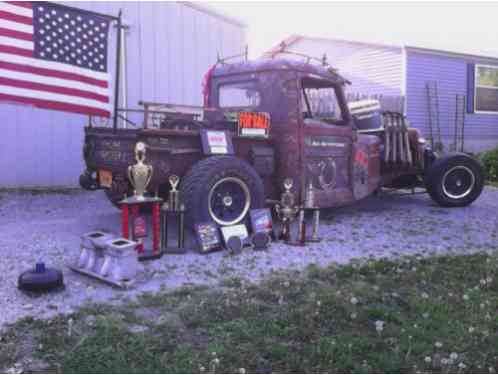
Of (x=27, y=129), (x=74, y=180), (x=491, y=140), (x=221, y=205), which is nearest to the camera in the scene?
(x=221, y=205)

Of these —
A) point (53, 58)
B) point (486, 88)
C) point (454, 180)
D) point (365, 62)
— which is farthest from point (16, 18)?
point (486, 88)

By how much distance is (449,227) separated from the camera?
6.40 m

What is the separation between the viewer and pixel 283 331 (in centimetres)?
307

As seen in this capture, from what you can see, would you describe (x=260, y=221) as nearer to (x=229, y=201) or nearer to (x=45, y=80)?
(x=229, y=201)

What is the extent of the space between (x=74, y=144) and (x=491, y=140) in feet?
45.1

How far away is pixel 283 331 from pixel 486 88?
16257mm

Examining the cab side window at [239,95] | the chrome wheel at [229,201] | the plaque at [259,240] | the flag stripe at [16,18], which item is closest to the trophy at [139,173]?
the chrome wheel at [229,201]

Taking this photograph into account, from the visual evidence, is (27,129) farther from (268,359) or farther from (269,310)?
(268,359)

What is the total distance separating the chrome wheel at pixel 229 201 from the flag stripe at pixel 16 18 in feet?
10.3

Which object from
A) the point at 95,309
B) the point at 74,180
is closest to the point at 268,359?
the point at 95,309

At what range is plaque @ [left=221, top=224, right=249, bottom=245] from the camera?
511 centimetres

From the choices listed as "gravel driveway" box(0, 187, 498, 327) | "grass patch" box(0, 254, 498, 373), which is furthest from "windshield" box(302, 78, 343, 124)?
"grass patch" box(0, 254, 498, 373)

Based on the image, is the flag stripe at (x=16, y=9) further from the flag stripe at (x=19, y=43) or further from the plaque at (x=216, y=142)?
the plaque at (x=216, y=142)

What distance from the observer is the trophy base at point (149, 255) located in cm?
461
